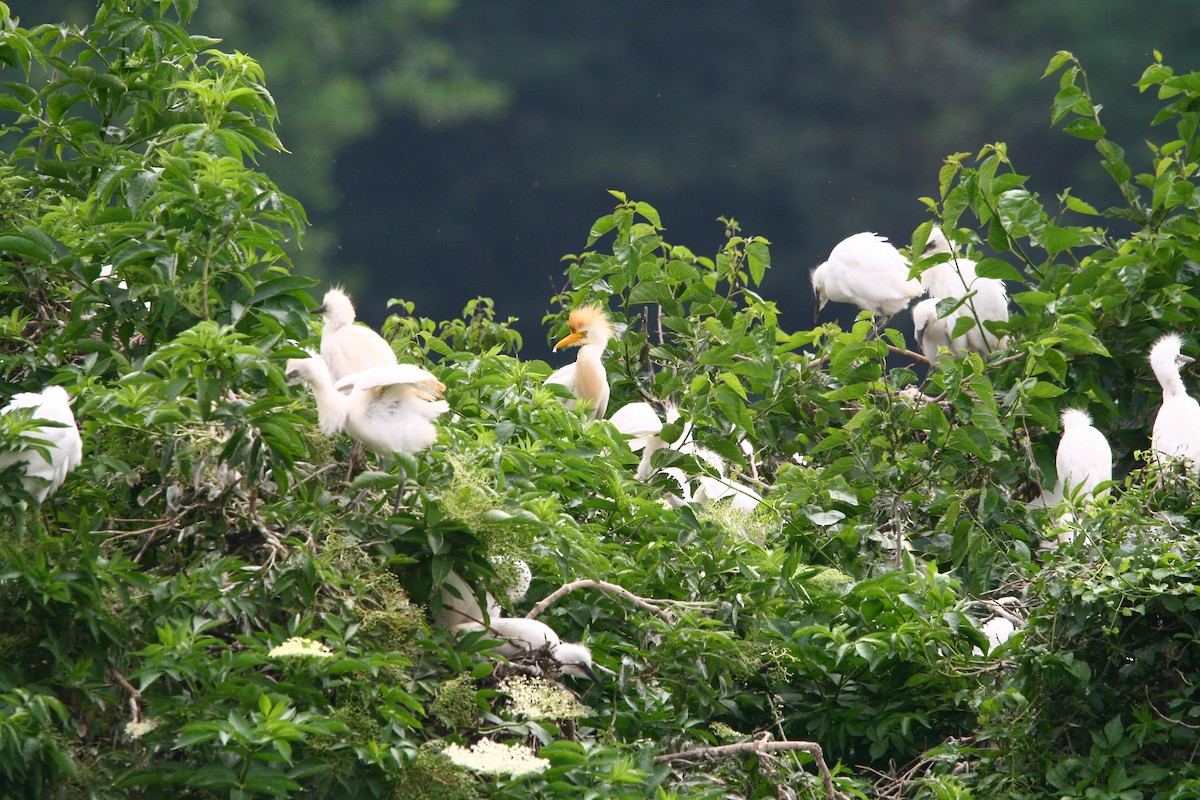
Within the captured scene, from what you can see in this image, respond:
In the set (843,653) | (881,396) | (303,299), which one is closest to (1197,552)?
(843,653)

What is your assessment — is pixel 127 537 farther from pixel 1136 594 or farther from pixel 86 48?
pixel 1136 594

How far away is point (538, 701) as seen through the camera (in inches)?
70.9

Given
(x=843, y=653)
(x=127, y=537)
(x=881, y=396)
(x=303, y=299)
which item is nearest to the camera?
(x=127, y=537)

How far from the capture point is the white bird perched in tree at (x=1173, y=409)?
2.92 meters

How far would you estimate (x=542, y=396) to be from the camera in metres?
2.74

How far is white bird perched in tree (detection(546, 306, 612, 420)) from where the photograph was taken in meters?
3.69

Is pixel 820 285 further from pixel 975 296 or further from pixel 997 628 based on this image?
pixel 997 628

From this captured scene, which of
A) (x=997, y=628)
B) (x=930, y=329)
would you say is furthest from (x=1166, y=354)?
(x=930, y=329)

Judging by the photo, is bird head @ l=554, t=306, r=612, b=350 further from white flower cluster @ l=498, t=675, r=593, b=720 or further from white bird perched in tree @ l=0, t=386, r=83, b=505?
white bird perched in tree @ l=0, t=386, r=83, b=505

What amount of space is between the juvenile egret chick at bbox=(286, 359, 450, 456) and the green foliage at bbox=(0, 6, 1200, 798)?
0.14 ft

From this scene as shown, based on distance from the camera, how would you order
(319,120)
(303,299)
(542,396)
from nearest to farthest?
(303,299) → (542,396) → (319,120)

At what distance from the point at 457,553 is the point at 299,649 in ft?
1.21

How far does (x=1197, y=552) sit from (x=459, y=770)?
4.02ft

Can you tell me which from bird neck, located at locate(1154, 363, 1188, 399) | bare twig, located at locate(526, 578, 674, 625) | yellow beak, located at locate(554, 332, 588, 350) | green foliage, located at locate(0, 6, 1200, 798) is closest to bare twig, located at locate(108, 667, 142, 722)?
green foliage, located at locate(0, 6, 1200, 798)
